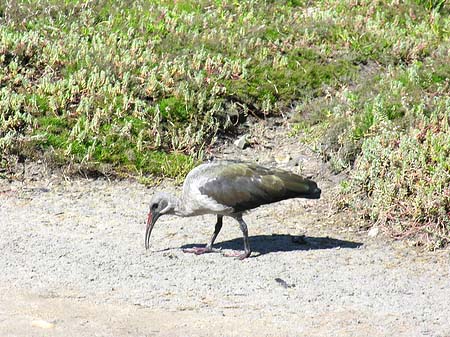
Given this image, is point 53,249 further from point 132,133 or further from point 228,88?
point 228,88

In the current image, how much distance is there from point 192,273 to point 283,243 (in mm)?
1637

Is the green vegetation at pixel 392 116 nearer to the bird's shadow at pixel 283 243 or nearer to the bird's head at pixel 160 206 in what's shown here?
the bird's shadow at pixel 283 243

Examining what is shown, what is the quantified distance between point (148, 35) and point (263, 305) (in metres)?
8.52

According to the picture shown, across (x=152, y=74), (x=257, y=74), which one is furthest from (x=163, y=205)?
(x=257, y=74)

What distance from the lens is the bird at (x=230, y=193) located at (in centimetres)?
1059

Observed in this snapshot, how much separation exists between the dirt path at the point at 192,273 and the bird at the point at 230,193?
17.4 inches

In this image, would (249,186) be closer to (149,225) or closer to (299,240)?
(299,240)

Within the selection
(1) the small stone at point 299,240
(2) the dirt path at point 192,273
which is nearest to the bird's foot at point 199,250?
(2) the dirt path at point 192,273

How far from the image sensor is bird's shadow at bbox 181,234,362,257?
36.3ft

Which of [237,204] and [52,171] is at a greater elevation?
[237,204]

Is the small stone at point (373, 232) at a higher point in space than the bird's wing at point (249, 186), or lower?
lower

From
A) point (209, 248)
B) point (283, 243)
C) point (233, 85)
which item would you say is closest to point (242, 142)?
point (233, 85)

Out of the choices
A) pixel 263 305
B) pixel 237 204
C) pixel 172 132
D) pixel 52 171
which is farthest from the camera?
pixel 172 132

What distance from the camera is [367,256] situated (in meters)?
10.8
